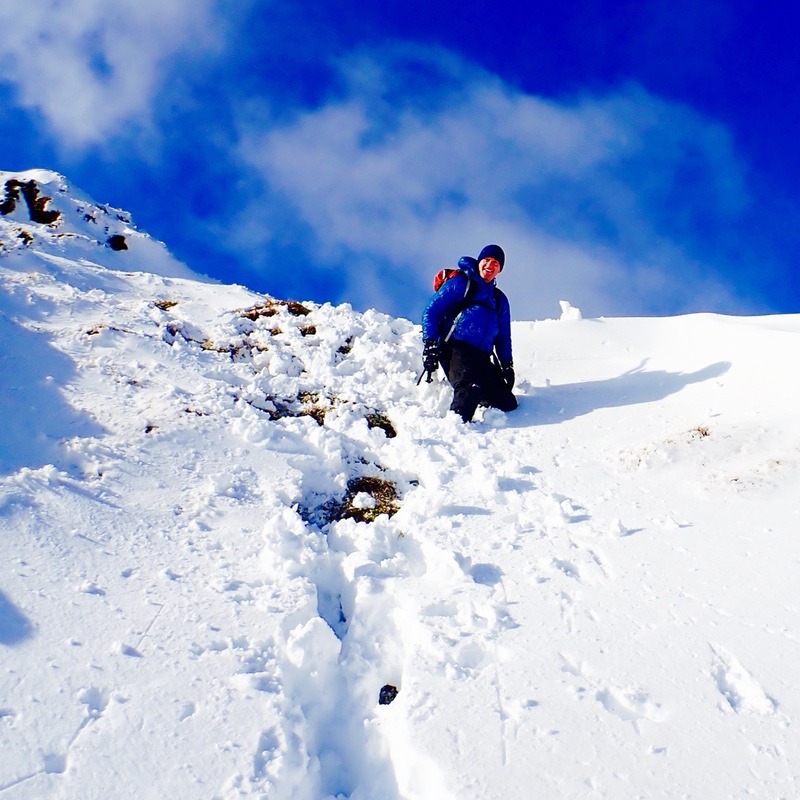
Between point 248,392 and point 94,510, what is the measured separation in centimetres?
305

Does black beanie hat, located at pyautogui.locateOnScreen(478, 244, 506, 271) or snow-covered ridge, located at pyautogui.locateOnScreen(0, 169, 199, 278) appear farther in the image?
snow-covered ridge, located at pyautogui.locateOnScreen(0, 169, 199, 278)

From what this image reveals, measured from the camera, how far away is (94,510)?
5273 mm

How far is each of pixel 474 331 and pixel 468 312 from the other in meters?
0.27

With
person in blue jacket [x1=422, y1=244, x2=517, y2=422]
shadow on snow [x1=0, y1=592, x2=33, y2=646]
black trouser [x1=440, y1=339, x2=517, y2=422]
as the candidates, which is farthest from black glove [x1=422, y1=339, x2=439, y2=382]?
shadow on snow [x1=0, y1=592, x2=33, y2=646]

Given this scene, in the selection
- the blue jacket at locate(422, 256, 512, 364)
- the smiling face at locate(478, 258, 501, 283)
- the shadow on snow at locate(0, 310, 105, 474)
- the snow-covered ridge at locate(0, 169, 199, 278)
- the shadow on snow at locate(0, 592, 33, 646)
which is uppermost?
the snow-covered ridge at locate(0, 169, 199, 278)

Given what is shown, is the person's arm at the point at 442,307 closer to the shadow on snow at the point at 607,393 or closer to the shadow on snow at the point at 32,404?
the shadow on snow at the point at 607,393

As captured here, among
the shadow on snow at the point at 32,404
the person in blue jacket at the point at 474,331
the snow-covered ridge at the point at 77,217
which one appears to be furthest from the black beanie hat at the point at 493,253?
the snow-covered ridge at the point at 77,217

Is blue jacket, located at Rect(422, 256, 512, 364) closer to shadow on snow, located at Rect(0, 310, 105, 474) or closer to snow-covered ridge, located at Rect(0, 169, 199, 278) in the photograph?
shadow on snow, located at Rect(0, 310, 105, 474)

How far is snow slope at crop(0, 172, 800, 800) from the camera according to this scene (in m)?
3.40

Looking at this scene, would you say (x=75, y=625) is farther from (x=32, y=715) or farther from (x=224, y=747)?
(x=224, y=747)

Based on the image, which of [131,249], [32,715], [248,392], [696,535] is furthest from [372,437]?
[131,249]

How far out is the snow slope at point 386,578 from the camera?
340cm

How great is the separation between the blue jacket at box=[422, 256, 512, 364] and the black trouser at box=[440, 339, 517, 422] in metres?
0.16

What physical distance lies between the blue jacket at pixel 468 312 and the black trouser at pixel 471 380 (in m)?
0.16
